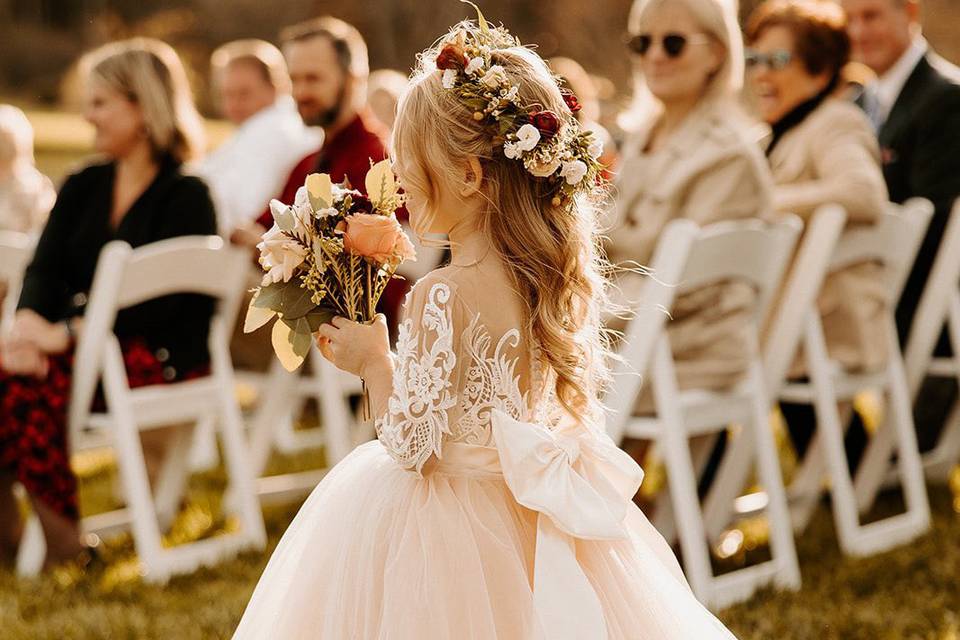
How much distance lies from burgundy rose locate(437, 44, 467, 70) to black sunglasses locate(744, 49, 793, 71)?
9.79 ft

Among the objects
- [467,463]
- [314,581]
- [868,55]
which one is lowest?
[314,581]

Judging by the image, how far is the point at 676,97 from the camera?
16.1ft

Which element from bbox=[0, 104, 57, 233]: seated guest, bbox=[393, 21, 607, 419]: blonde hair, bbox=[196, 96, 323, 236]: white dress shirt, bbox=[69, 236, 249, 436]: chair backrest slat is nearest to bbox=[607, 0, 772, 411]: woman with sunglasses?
bbox=[69, 236, 249, 436]: chair backrest slat

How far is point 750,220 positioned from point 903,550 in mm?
1474

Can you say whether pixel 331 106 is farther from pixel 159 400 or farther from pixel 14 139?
pixel 14 139

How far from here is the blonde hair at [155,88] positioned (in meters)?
5.43

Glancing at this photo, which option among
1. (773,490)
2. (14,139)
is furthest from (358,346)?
(14,139)

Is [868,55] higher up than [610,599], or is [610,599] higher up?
[868,55]

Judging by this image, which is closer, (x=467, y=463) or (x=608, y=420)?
(x=467, y=463)

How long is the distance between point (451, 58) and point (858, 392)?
322 cm

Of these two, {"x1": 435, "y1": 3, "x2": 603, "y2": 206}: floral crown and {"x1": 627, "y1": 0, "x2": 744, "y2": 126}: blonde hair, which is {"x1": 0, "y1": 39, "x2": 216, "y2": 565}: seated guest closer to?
{"x1": 627, "y1": 0, "x2": 744, "y2": 126}: blonde hair

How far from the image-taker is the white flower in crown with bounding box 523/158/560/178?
2.66m

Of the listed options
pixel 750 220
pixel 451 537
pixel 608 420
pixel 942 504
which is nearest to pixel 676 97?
pixel 750 220

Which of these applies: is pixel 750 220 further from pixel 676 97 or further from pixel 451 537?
pixel 451 537
